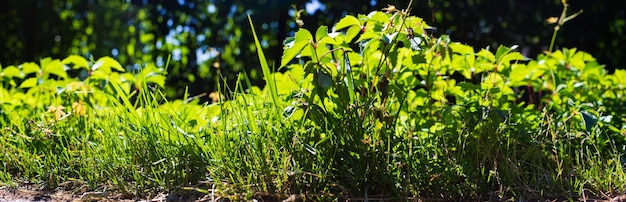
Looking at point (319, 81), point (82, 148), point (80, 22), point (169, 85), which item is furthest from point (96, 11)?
point (319, 81)

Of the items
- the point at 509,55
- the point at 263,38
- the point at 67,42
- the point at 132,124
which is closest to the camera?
the point at 132,124

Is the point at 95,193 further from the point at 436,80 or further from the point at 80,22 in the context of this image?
the point at 80,22

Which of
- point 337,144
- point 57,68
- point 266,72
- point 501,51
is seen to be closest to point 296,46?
point 266,72

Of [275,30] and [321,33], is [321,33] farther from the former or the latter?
[275,30]

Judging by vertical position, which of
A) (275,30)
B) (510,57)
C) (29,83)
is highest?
(275,30)

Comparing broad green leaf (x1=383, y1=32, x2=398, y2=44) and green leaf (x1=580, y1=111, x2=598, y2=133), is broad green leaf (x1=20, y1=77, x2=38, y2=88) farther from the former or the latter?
green leaf (x1=580, y1=111, x2=598, y2=133)

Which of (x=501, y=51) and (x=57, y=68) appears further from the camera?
(x=57, y=68)

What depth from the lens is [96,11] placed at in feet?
26.4

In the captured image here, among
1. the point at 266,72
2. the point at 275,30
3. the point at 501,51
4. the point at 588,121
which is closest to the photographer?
the point at 266,72

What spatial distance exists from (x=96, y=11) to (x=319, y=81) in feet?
22.0

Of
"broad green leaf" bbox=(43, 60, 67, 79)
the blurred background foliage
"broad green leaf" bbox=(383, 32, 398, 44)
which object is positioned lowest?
"broad green leaf" bbox=(383, 32, 398, 44)

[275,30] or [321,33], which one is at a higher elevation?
[275,30]

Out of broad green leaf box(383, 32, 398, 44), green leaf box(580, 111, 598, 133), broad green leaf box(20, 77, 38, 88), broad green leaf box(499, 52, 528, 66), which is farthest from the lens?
broad green leaf box(20, 77, 38, 88)

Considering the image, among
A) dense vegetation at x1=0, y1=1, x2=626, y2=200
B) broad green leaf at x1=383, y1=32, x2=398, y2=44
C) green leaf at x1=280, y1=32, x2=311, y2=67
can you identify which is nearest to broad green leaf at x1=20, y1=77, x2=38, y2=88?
dense vegetation at x1=0, y1=1, x2=626, y2=200
